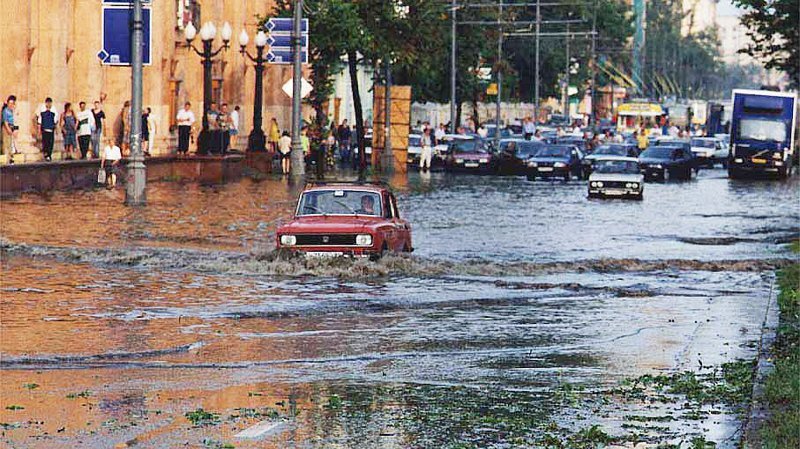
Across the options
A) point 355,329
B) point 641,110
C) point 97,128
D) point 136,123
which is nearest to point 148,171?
point 97,128

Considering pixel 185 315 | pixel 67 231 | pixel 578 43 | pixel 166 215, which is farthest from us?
pixel 578 43

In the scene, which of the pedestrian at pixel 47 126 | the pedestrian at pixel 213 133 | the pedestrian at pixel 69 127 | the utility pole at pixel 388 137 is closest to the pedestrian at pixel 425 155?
the utility pole at pixel 388 137

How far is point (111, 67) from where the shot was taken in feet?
175

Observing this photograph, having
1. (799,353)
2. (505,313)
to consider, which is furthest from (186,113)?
(799,353)

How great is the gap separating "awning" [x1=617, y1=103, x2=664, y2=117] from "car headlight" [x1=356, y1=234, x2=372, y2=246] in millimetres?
125078

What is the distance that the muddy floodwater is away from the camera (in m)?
11.9

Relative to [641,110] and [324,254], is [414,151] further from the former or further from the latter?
[641,110]

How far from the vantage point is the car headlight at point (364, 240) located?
23.6m

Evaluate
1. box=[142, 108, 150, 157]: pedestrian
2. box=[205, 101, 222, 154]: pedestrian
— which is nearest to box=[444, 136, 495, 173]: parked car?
box=[205, 101, 222, 154]: pedestrian

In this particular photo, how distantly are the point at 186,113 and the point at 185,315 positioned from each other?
34.7 meters

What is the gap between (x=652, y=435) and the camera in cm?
1162

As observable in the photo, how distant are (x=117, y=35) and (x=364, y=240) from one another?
1507 cm

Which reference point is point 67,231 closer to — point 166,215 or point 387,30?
point 166,215

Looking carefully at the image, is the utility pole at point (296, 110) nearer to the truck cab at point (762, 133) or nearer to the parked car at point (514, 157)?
the parked car at point (514, 157)
